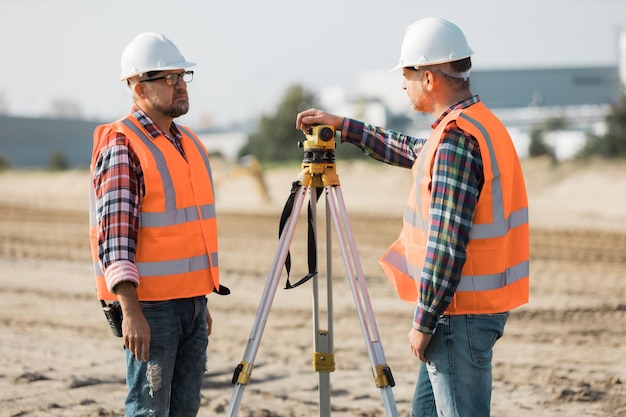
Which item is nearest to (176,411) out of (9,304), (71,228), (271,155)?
(9,304)

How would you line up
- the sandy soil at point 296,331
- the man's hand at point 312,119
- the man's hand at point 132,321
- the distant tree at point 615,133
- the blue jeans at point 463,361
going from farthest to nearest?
the distant tree at point 615,133, the sandy soil at point 296,331, the man's hand at point 312,119, the man's hand at point 132,321, the blue jeans at point 463,361

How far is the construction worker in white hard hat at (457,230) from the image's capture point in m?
2.81

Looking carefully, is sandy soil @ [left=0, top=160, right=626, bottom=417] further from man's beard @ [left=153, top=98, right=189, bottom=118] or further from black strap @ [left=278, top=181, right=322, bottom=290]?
man's beard @ [left=153, top=98, right=189, bottom=118]

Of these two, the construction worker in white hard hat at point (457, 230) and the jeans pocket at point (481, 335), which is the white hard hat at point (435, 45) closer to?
the construction worker in white hard hat at point (457, 230)

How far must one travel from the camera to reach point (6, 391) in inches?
215

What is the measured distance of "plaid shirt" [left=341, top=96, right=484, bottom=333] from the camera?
279cm

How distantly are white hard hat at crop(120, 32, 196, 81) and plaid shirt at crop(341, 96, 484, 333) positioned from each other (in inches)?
44.6

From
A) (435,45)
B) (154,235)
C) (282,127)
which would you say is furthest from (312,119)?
(282,127)

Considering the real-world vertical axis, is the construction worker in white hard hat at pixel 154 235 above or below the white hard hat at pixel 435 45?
below

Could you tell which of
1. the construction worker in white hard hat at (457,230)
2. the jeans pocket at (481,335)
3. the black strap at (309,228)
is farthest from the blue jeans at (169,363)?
the jeans pocket at (481,335)

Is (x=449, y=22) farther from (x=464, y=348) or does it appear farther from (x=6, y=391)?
(x=6, y=391)

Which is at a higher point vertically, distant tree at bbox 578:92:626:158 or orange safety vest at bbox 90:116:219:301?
orange safety vest at bbox 90:116:219:301

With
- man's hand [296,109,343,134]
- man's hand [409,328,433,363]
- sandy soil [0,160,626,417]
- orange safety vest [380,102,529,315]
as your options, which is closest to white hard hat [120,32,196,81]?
man's hand [296,109,343,134]

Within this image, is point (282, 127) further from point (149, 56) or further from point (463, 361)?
point (463, 361)
